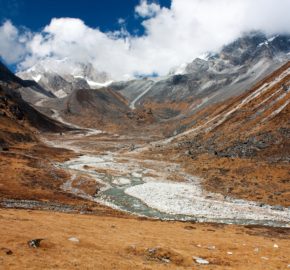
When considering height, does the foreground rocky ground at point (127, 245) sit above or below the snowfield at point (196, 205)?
below

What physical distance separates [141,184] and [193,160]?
4305 cm

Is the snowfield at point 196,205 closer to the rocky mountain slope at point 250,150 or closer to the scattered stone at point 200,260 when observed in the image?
the rocky mountain slope at point 250,150

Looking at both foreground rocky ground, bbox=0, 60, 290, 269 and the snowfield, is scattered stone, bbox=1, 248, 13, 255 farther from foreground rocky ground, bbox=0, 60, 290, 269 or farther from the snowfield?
the snowfield

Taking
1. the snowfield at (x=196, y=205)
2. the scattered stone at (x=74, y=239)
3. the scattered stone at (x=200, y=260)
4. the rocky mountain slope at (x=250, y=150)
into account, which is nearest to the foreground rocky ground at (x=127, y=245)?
the scattered stone at (x=74, y=239)

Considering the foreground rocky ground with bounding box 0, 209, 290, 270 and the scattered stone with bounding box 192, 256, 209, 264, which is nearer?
the foreground rocky ground with bounding box 0, 209, 290, 270

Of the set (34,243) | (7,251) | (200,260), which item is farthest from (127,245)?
(7,251)

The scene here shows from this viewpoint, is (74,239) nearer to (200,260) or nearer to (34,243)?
(34,243)

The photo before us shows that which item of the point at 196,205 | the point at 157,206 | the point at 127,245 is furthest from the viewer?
the point at 196,205

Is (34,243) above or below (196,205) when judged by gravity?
below

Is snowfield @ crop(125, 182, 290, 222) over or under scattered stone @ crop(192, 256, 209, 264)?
over

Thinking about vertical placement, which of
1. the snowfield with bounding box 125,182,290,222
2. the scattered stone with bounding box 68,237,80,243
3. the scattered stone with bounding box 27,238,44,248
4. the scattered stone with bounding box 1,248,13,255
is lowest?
the scattered stone with bounding box 1,248,13,255

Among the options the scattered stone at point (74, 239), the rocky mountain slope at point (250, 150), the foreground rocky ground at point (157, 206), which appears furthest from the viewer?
the rocky mountain slope at point (250, 150)

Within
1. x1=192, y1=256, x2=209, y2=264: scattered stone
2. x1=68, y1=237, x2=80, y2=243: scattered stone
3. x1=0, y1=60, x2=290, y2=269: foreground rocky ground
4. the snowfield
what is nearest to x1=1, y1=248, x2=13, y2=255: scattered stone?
x1=0, y1=60, x2=290, y2=269: foreground rocky ground

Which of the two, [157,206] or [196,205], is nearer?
[157,206]
